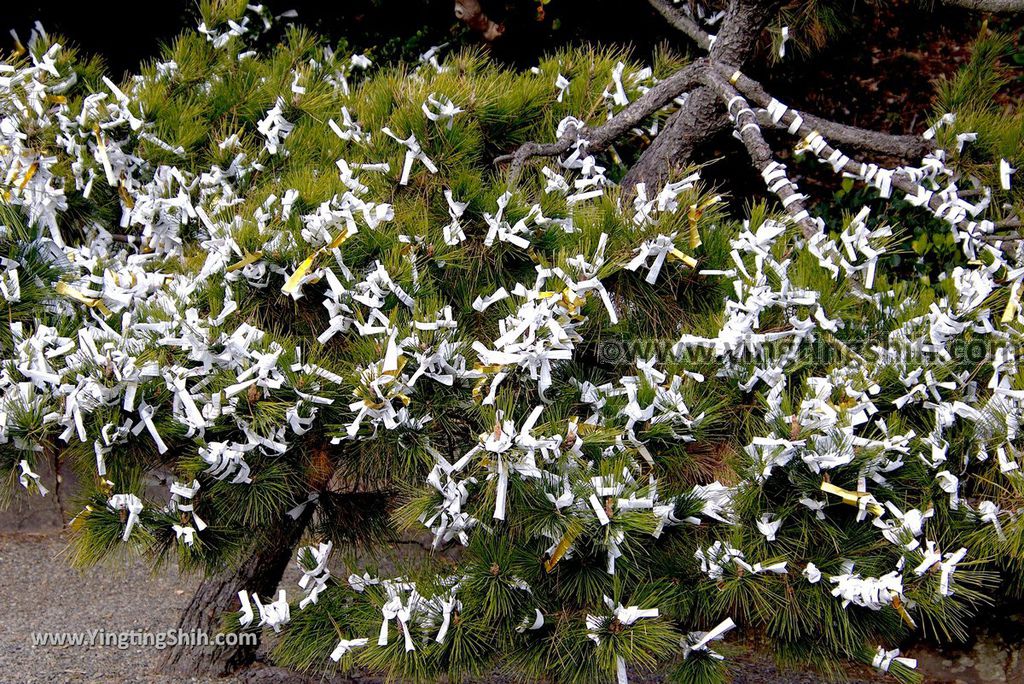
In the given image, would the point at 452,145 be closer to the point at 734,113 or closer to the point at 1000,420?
the point at 734,113

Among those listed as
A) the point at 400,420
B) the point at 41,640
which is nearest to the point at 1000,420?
the point at 400,420

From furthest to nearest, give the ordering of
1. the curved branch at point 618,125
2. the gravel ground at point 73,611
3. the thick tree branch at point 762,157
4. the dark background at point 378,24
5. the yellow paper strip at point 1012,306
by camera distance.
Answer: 1. the dark background at point 378,24
2. the gravel ground at point 73,611
3. the curved branch at point 618,125
4. the thick tree branch at point 762,157
5. the yellow paper strip at point 1012,306

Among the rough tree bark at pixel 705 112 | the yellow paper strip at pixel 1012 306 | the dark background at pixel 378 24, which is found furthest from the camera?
the dark background at pixel 378 24

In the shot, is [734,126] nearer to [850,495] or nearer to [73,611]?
[850,495]

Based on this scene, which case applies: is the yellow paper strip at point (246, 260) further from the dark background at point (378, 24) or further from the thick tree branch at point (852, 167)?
the dark background at point (378, 24)

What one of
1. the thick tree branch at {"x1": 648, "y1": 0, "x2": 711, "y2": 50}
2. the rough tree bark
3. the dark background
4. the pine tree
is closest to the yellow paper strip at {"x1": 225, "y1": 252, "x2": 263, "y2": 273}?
the pine tree

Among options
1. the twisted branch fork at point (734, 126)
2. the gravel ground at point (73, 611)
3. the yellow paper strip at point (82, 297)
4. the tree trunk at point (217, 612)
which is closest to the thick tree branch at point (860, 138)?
the twisted branch fork at point (734, 126)

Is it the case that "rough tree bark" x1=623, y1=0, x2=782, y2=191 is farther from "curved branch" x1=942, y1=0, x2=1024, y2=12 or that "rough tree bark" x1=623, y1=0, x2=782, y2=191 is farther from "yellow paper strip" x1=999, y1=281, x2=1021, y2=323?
"yellow paper strip" x1=999, y1=281, x2=1021, y2=323

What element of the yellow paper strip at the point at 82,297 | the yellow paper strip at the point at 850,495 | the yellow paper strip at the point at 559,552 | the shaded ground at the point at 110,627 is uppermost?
the yellow paper strip at the point at 82,297
